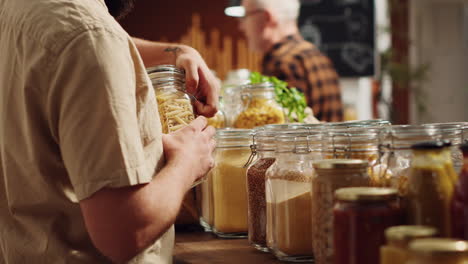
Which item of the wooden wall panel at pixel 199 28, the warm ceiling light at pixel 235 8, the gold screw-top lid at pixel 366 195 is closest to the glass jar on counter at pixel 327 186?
the gold screw-top lid at pixel 366 195

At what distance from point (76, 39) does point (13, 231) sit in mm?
386

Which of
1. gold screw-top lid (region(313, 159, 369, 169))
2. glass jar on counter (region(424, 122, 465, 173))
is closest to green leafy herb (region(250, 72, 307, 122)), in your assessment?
glass jar on counter (region(424, 122, 465, 173))

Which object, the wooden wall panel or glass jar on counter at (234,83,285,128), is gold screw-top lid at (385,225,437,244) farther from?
the wooden wall panel

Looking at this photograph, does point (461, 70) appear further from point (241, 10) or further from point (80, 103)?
point (80, 103)

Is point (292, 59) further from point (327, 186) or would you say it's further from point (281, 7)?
point (327, 186)

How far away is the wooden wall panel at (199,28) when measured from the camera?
4828mm

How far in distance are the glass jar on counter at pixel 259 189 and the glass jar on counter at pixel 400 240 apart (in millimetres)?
523

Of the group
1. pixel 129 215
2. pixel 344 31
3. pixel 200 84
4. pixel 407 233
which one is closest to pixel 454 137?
pixel 407 233

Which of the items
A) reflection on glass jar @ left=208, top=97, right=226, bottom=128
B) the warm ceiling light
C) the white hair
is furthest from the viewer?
the warm ceiling light

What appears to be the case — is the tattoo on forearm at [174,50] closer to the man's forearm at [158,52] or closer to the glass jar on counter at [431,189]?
the man's forearm at [158,52]

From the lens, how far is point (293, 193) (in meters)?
1.04

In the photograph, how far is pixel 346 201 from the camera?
2.31ft

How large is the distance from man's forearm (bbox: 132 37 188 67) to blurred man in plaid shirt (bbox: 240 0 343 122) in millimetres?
1721

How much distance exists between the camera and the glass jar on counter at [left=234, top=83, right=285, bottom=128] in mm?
1660
